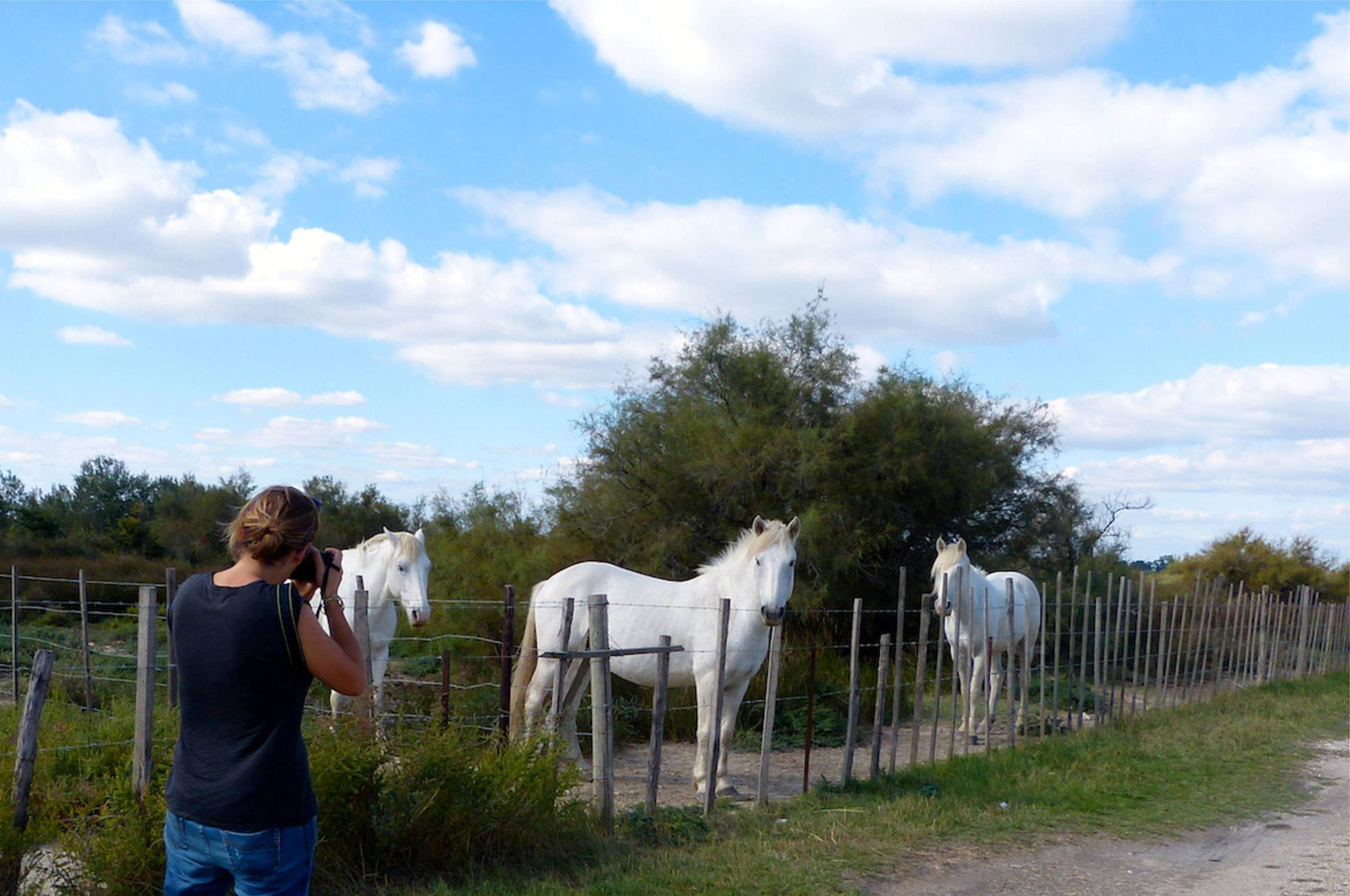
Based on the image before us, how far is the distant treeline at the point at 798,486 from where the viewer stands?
14.2 m

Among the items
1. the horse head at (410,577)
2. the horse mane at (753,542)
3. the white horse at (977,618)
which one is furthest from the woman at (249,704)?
the white horse at (977,618)

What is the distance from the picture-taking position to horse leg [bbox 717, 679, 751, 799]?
7867mm

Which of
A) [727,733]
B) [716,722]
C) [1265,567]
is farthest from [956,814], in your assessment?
[1265,567]

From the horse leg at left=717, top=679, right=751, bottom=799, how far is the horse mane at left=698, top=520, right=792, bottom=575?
0.96 metres

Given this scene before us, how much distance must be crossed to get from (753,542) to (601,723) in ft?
7.37

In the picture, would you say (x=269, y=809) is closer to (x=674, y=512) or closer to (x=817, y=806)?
(x=817, y=806)

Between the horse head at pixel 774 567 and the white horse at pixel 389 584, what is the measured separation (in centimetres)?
273

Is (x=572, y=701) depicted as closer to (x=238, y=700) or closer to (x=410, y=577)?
(x=410, y=577)

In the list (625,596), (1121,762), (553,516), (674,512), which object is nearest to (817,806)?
(625,596)

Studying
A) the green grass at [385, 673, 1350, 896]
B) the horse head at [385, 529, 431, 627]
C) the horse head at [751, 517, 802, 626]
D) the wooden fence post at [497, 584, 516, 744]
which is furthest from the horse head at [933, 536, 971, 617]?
the wooden fence post at [497, 584, 516, 744]

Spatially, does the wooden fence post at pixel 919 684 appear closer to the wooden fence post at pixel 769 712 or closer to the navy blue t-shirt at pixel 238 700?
the wooden fence post at pixel 769 712

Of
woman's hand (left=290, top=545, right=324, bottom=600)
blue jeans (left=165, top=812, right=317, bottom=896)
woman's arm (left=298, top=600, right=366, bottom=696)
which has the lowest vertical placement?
blue jeans (left=165, top=812, right=317, bottom=896)

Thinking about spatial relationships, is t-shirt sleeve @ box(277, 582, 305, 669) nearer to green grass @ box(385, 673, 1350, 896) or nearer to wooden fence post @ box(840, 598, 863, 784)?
green grass @ box(385, 673, 1350, 896)

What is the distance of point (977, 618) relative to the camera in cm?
1159
